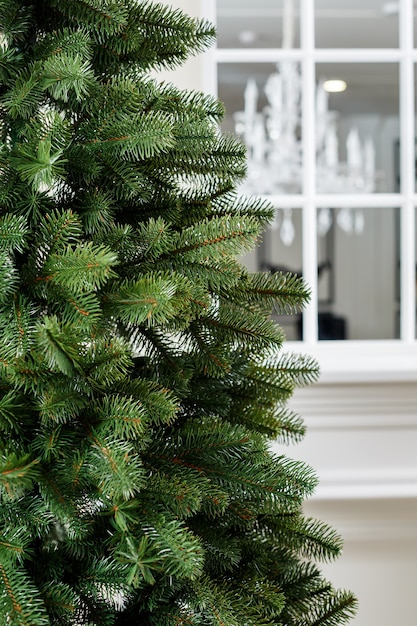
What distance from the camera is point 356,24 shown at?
4.40 m

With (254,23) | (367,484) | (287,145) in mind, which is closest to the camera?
(367,484)

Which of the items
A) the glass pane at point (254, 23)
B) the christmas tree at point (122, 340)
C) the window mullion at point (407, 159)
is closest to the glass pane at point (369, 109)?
the glass pane at point (254, 23)

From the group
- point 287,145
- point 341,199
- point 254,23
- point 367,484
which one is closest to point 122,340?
point 367,484

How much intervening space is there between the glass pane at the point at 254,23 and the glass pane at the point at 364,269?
2.14 m

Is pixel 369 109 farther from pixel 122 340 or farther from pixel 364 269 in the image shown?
pixel 122 340

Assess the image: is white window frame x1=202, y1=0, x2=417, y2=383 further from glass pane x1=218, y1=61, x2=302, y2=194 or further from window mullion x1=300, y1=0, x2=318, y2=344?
glass pane x1=218, y1=61, x2=302, y2=194

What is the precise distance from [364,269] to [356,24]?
2626mm

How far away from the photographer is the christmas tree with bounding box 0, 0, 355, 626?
Answer: 2.06 feet

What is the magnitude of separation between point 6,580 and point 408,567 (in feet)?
4.66

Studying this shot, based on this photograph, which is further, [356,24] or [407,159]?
[356,24]

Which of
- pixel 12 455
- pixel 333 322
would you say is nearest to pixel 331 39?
pixel 333 322

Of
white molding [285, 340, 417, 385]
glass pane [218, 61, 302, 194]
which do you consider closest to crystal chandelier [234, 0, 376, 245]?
glass pane [218, 61, 302, 194]

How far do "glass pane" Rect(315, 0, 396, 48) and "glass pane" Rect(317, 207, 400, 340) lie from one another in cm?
175

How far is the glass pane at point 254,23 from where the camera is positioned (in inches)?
155
